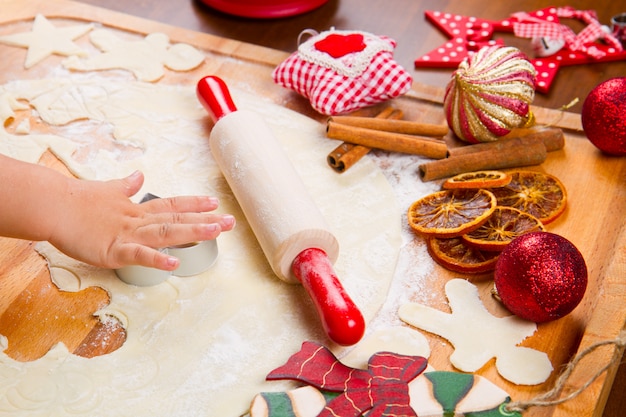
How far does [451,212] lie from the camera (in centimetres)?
118

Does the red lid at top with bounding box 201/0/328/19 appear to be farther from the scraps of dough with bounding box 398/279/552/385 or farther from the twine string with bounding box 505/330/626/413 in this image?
the twine string with bounding box 505/330/626/413

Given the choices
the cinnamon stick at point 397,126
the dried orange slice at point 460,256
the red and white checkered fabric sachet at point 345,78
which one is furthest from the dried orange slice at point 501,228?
the red and white checkered fabric sachet at point 345,78

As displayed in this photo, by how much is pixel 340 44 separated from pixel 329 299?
612 mm

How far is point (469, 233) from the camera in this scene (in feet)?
3.79

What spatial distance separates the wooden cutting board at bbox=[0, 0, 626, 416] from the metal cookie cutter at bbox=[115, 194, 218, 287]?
50 mm

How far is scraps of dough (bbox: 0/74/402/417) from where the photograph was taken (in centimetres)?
97

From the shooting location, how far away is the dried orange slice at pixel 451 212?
113cm

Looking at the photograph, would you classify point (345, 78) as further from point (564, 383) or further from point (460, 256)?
point (564, 383)

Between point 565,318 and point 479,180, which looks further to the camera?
point 479,180

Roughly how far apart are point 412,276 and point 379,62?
1.53ft

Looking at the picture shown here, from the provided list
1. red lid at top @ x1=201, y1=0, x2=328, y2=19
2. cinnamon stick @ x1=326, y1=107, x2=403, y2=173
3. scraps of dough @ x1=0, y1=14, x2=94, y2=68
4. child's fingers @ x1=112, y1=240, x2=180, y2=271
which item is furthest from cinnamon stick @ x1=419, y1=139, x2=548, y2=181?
scraps of dough @ x1=0, y1=14, x2=94, y2=68

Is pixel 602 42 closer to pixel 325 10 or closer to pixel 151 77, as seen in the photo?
pixel 325 10

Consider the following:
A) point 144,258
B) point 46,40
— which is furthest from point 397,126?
point 46,40

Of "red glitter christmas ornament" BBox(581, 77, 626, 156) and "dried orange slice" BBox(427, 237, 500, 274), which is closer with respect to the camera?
"dried orange slice" BBox(427, 237, 500, 274)
